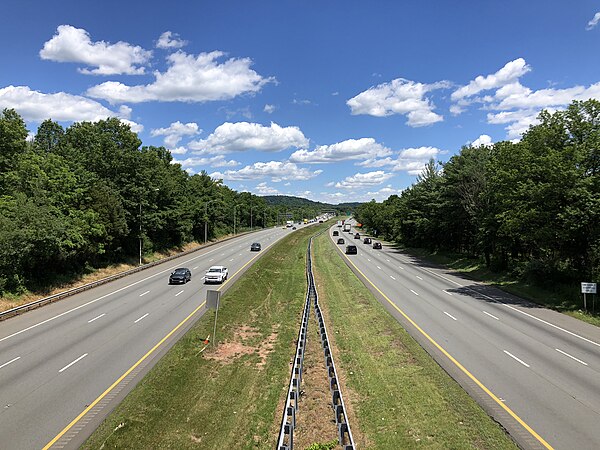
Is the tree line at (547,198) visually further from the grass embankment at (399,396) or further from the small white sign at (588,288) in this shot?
the grass embankment at (399,396)

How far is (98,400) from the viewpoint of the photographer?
519 inches

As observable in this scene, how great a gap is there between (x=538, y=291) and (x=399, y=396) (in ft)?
81.4

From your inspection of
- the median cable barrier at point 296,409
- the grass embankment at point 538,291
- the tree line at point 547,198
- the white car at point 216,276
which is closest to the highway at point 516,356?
the grass embankment at point 538,291

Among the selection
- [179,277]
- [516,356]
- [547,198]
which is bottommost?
[516,356]

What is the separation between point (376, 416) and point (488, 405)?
3.64m

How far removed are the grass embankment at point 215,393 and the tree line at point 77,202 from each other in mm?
15936

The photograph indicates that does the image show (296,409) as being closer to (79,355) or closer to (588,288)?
(79,355)

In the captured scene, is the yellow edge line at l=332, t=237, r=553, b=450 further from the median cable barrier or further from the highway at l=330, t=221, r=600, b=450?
the median cable barrier

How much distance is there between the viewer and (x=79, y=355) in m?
17.7

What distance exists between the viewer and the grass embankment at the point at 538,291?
26.0m

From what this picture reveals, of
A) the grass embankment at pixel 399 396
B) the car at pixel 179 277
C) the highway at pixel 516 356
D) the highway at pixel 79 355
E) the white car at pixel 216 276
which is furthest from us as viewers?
the car at pixel 179 277

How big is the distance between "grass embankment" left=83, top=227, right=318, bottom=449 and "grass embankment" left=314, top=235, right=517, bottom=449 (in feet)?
8.10

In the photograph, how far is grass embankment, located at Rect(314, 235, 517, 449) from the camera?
35.0 feet

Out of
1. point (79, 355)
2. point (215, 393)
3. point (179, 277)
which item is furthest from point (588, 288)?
point (179, 277)
